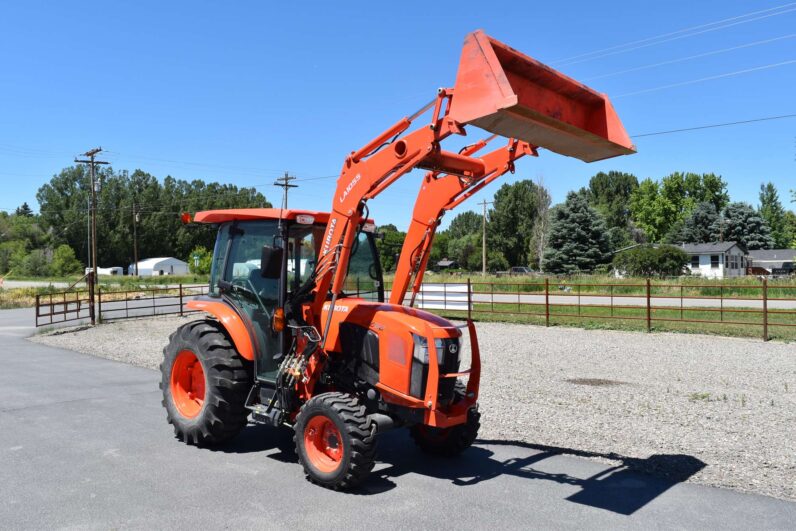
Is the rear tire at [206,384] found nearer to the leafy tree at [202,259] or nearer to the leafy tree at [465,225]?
the leafy tree at [202,259]

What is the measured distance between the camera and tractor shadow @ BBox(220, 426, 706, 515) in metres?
5.08

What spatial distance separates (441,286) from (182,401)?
16143 mm

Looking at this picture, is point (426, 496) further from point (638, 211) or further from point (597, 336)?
point (638, 211)

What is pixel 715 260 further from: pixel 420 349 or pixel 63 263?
pixel 63 263

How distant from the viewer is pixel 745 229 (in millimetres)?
74375

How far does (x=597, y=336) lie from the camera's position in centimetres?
1659

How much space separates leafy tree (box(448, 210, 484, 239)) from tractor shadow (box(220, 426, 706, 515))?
109927 mm

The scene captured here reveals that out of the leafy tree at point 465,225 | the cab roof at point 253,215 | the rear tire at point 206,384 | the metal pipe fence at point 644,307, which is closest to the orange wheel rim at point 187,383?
the rear tire at point 206,384

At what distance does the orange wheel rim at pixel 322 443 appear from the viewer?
205 inches

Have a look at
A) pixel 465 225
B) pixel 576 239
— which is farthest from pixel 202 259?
pixel 465 225

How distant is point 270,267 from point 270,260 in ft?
0.23

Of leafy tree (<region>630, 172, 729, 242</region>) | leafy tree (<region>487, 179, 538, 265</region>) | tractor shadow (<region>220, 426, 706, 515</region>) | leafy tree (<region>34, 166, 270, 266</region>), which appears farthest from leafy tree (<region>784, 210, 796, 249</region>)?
leafy tree (<region>34, 166, 270, 266</region>)

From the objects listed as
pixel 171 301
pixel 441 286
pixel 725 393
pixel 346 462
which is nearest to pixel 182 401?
pixel 346 462

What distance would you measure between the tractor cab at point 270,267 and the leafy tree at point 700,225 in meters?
80.2
